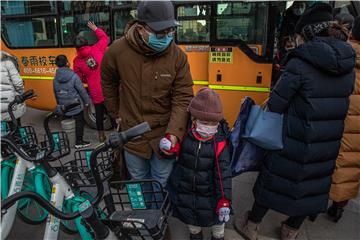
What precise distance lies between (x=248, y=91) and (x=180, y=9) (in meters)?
1.45

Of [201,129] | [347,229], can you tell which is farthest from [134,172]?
[347,229]

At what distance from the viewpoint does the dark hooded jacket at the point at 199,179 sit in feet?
6.70

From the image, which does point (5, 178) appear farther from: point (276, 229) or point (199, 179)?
point (276, 229)

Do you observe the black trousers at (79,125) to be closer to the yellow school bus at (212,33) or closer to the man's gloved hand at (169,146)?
the yellow school bus at (212,33)

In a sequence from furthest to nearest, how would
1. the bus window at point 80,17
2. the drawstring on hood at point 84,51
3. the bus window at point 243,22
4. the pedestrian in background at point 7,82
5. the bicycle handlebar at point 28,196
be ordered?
the bus window at point 80,17
the drawstring on hood at point 84,51
the bus window at point 243,22
the pedestrian in background at point 7,82
the bicycle handlebar at point 28,196

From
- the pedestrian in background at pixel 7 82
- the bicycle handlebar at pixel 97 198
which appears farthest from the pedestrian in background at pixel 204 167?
the pedestrian in background at pixel 7 82

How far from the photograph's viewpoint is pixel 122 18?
4.57 meters

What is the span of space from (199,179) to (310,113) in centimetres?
87

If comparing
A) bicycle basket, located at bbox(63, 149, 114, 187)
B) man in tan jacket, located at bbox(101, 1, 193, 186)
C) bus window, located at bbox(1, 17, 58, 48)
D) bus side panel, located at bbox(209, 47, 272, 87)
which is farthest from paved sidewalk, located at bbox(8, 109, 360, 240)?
bus window, located at bbox(1, 17, 58, 48)

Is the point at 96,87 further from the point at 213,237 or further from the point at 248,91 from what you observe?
the point at 213,237

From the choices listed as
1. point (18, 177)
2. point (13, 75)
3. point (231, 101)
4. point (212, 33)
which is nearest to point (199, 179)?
point (18, 177)

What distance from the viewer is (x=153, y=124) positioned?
211 cm

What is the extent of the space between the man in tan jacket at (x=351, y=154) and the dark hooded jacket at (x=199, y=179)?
101 cm

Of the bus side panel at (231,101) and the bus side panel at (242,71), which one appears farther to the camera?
the bus side panel at (231,101)
